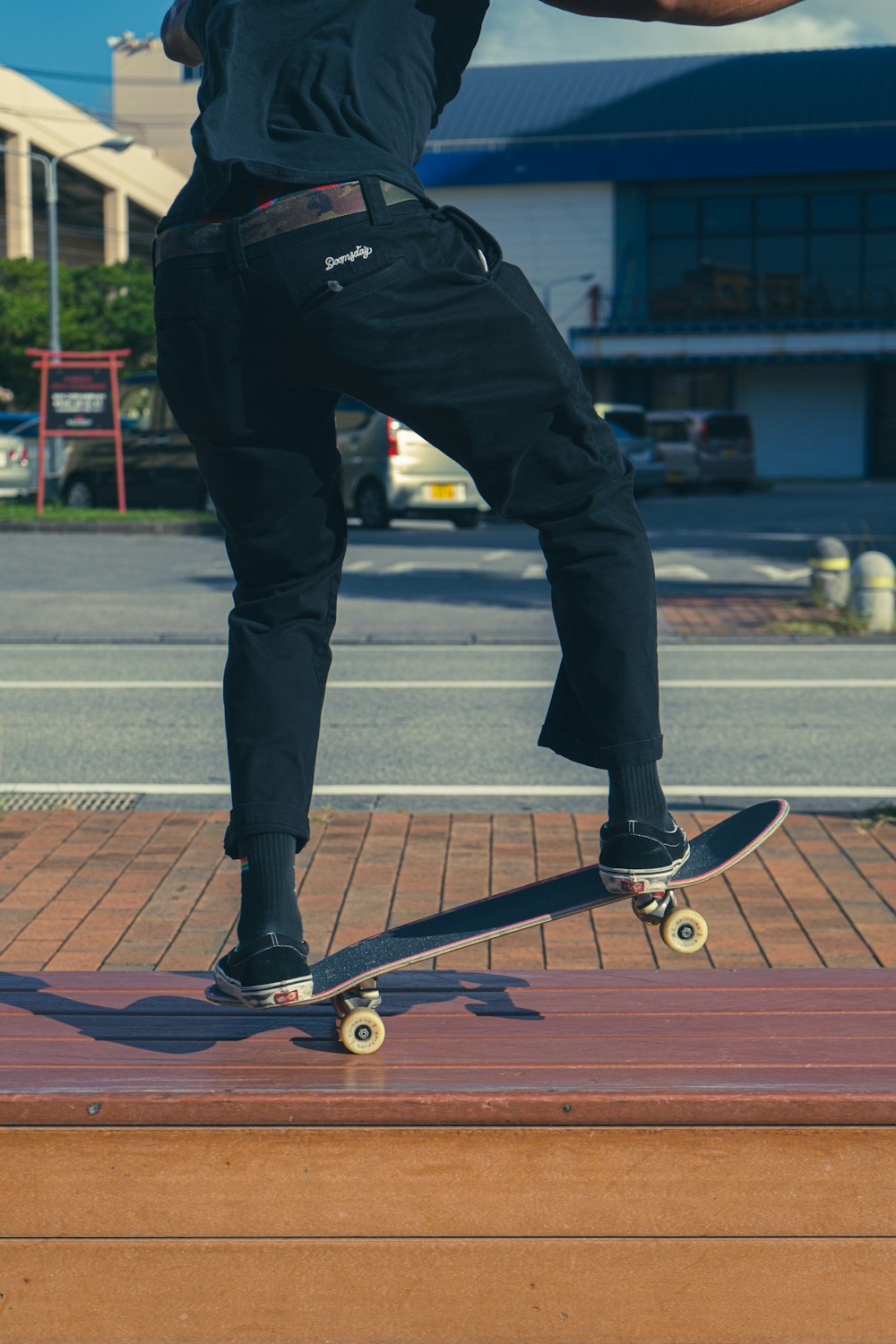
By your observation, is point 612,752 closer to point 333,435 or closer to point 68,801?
point 333,435

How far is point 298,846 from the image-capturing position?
251 centimetres

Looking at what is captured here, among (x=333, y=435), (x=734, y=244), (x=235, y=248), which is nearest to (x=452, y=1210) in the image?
(x=333, y=435)

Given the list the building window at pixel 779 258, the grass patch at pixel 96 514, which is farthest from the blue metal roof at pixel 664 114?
the grass patch at pixel 96 514

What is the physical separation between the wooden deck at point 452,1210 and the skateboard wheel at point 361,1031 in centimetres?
19

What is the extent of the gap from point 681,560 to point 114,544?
6.91 metres

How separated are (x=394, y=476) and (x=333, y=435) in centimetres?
2012

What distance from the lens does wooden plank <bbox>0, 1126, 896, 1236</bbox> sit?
6.91ft

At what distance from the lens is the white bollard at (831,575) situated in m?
13.1

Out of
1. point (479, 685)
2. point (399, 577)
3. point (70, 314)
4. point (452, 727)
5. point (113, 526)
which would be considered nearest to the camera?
point (452, 727)

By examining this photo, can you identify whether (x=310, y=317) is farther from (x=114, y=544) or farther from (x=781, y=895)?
(x=114, y=544)

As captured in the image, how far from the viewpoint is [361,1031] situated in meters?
2.38

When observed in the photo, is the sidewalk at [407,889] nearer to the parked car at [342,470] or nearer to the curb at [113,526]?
the parked car at [342,470]

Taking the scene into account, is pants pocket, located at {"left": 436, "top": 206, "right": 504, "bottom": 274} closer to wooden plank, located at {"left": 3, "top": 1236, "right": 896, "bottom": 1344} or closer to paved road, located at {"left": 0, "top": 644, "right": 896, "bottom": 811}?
wooden plank, located at {"left": 3, "top": 1236, "right": 896, "bottom": 1344}

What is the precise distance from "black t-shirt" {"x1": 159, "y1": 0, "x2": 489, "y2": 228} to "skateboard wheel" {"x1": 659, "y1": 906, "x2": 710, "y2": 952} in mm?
1149
